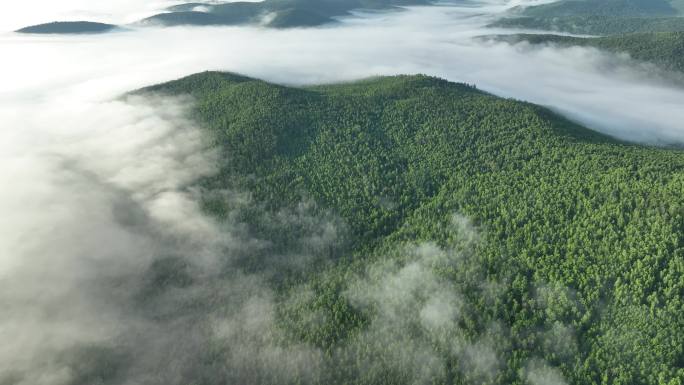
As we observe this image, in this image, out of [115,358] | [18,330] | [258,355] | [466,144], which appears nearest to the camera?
[258,355]

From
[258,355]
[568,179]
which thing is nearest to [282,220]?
[258,355]

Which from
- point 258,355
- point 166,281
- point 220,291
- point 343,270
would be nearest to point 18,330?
point 166,281

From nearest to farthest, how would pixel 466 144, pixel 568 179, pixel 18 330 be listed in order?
pixel 18 330 → pixel 568 179 → pixel 466 144

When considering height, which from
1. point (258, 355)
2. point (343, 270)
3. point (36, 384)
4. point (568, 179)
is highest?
point (568, 179)

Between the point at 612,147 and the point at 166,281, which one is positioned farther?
the point at 612,147

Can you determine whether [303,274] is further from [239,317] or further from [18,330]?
[18,330]

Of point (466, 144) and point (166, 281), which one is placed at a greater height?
point (466, 144)

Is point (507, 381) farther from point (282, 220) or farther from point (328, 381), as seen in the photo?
point (282, 220)
